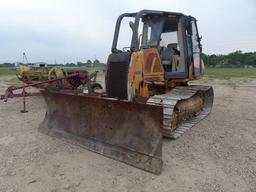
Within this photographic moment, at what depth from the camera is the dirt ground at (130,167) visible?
12.3 ft

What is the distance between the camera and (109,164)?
172 inches

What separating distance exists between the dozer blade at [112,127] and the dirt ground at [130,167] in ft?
0.54

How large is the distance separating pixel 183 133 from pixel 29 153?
8.55ft

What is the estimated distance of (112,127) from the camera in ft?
16.1

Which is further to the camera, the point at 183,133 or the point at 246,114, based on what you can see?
the point at 246,114

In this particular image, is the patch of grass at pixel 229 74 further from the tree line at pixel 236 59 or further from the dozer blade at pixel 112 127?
the tree line at pixel 236 59

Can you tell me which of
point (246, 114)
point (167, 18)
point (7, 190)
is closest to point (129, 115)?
point (7, 190)

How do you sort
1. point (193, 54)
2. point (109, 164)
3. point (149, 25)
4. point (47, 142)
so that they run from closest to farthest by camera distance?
point (109, 164) < point (47, 142) < point (149, 25) < point (193, 54)

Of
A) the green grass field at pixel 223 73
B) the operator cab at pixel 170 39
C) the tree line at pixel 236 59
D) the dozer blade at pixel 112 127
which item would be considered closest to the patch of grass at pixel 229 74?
the green grass field at pixel 223 73

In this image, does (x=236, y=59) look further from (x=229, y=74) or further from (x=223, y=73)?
(x=229, y=74)

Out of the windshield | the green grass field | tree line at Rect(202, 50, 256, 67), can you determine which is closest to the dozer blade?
the windshield

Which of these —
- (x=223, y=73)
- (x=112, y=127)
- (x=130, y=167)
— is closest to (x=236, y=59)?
(x=223, y=73)

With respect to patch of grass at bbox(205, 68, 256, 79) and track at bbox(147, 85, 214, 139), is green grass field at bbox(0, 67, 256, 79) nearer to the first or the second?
patch of grass at bbox(205, 68, 256, 79)

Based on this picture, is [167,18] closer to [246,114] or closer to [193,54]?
[193,54]
